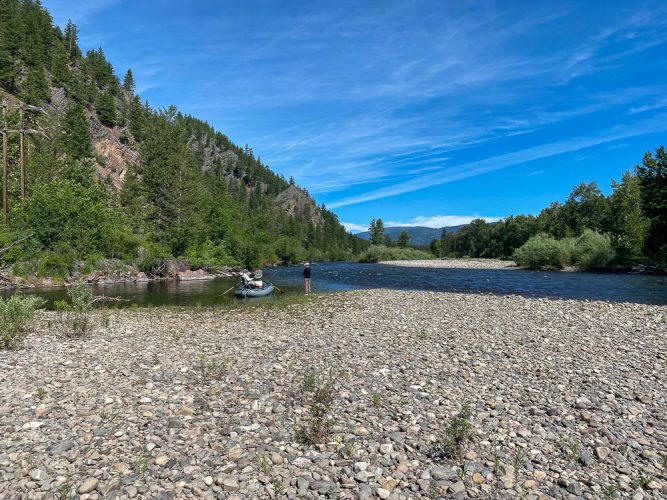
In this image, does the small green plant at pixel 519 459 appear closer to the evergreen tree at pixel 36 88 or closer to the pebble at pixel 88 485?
the pebble at pixel 88 485

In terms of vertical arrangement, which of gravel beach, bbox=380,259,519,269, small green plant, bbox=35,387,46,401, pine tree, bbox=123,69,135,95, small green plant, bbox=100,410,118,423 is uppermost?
pine tree, bbox=123,69,135,95

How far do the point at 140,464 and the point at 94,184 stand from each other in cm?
6567

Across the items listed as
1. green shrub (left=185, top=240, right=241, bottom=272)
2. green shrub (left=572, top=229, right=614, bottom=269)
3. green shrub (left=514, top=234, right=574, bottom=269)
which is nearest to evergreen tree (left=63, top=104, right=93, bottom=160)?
green shrub (left=185, top=240, right=241, bottom=272)

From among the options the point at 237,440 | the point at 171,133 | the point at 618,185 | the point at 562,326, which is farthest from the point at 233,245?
the point at 618,185

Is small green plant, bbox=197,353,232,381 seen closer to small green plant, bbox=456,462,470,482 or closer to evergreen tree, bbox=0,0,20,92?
small green plant, bbox=456,462,470,482

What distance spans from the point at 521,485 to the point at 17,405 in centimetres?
1007

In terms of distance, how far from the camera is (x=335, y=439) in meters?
7.68

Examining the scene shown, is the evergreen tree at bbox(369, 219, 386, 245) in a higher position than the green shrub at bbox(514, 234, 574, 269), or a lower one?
higher

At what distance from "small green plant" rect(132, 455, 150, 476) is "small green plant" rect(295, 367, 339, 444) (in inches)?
103

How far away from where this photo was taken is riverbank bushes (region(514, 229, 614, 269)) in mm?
68250

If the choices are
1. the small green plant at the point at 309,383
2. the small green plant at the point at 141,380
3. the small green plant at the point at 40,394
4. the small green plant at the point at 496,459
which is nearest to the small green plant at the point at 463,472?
the small green plant at the point at 496,459

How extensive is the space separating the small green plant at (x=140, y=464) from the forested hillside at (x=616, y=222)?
73413 mm

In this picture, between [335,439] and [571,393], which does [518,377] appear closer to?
[571,393]

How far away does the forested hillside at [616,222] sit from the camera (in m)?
62.8
